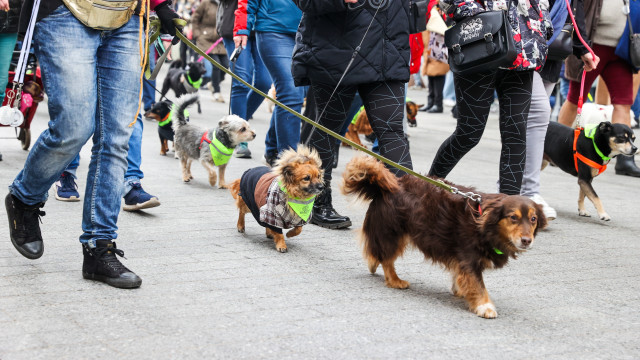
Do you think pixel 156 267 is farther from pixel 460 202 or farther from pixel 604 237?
pixel 604 237

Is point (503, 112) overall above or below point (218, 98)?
above

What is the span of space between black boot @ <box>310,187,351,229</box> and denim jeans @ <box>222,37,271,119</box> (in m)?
2.87

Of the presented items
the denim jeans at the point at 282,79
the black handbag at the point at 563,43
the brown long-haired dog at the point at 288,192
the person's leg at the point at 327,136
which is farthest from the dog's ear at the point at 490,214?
the denim jeans at the point at 282,79

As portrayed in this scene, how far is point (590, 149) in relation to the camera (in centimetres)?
709

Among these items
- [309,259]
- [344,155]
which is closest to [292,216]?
[309,259]

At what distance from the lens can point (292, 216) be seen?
5035 millimetres

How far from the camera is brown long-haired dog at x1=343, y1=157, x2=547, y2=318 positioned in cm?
382

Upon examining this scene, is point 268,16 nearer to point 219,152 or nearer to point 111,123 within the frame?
point 219,152

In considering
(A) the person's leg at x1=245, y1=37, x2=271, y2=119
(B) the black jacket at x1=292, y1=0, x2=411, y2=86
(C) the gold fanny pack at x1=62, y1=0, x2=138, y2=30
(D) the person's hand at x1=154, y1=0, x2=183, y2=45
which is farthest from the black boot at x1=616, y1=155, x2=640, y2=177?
(C) the gold fanny pack at x1=62, y1=0, x2=138, y2=30

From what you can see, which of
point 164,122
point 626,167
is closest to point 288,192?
point 164,122

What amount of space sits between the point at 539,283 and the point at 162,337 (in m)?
2.27

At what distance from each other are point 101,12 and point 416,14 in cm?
226

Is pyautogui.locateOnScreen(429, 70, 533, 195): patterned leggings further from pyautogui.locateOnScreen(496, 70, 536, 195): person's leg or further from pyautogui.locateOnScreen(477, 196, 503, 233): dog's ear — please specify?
pyautogui.locateOnScreen(477, 196, 503, 233): dog's ear

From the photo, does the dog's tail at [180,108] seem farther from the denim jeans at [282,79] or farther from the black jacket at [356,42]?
the black jacket at [356,42]
